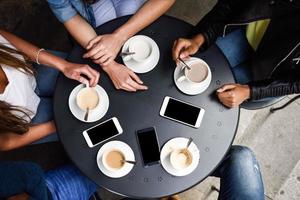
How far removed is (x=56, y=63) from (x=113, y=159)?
1.61 ft

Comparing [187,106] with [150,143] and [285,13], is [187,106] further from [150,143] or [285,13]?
[285,13]

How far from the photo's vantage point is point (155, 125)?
158 centimetres

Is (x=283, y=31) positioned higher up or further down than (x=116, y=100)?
higher up

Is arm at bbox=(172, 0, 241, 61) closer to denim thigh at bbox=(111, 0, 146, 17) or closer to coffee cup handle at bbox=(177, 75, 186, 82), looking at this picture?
coffee cup handle at bbox=(177, 75, 186, 82)

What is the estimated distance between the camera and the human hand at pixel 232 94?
1.56m

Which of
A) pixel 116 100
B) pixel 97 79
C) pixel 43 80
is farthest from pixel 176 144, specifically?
pixel 43 80

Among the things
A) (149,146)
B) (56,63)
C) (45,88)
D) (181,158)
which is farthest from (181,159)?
(45,88)

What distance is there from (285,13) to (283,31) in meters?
0.13

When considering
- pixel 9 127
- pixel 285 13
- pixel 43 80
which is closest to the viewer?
pixel 285 13

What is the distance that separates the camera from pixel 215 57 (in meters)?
1.64

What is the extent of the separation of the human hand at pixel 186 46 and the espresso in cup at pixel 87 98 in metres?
0.35

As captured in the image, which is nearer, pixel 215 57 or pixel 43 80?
pixel 215 57

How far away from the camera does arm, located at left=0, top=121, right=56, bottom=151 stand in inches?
65.9

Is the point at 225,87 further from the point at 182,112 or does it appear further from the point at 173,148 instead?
the point at 173,148
